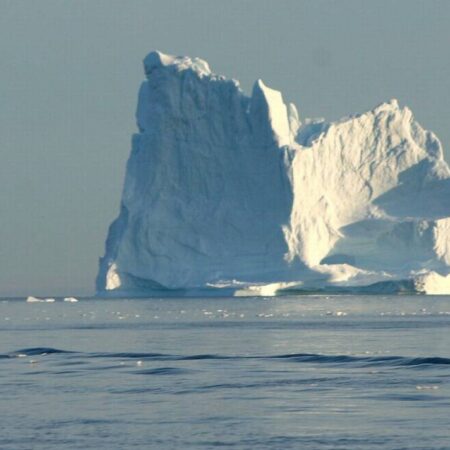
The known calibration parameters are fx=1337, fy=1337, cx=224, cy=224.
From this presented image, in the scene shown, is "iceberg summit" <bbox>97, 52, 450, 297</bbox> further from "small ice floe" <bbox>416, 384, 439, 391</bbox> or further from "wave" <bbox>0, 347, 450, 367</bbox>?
"small ice floe" <bbox>416, 384, 439, 391</bbox>

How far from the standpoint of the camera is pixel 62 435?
15141mm

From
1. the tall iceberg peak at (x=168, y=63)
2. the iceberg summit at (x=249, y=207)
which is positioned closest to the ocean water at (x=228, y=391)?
the iceberg summit at (x=249, y=207)

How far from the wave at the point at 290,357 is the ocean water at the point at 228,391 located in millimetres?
24

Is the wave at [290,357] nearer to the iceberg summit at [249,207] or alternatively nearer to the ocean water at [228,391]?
the ocean water at [228,391]

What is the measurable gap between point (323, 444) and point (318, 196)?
56825 millimetres

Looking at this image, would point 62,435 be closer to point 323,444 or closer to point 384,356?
point 323,444

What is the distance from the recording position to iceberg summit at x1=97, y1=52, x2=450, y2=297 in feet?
225

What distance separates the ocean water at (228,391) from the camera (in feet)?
48.6

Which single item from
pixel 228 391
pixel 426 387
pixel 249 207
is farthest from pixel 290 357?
pixel 249 207

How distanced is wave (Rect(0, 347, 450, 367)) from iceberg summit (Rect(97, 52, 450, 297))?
39.2 m

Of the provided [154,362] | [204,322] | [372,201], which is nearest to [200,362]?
[154,362]

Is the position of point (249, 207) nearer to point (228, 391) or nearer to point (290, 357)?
point (290, 357)

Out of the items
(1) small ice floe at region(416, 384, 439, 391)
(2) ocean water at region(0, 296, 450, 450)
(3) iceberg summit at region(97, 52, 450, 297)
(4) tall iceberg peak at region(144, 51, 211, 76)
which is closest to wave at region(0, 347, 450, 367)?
(2) ocean water at region(0, 296, 450, 450)

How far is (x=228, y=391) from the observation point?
63.6 ft
